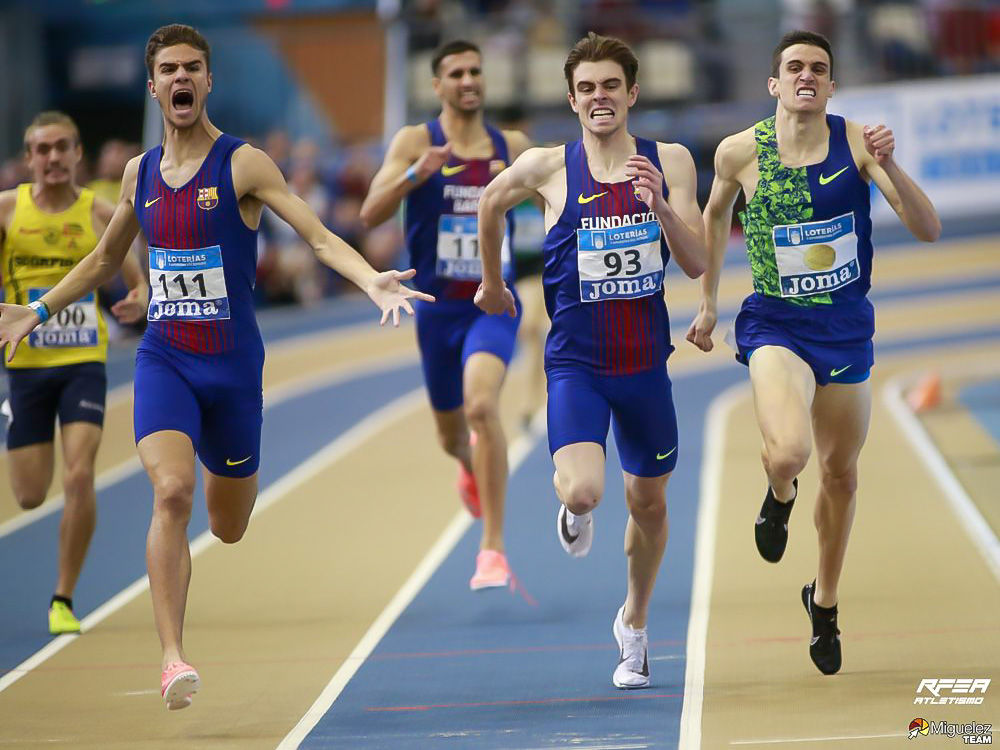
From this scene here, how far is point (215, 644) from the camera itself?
738cm

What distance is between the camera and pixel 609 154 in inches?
237

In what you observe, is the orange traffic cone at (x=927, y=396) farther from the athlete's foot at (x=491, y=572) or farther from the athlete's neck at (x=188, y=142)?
the athlete's neck at (x=188, y=142)

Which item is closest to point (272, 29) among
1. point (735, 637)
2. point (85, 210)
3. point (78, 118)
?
point (78, 118)

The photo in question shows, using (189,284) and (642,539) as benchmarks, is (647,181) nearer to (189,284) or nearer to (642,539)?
(642,539)

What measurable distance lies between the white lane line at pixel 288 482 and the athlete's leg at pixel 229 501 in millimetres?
1196

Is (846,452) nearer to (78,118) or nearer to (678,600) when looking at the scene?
(678,600)

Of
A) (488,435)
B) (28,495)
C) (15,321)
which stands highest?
(15,321)

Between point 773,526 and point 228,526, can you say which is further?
point 228,526

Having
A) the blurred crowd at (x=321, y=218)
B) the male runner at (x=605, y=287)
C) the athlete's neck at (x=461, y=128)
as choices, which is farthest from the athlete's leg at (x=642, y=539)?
the blurred crowd at (x=321, y=218)

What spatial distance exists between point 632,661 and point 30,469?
11.0 ft

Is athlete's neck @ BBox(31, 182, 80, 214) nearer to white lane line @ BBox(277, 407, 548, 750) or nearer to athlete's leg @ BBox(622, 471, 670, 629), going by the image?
white lane line @ BBox(277, 407, 548, 750)

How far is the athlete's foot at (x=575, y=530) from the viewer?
614 centimetres

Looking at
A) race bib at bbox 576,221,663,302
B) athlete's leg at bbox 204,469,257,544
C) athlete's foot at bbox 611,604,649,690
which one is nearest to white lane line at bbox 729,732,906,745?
athlete's foot at bbox 611,604,649,690

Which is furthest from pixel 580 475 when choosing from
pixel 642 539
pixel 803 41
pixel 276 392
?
pixel 276 392
